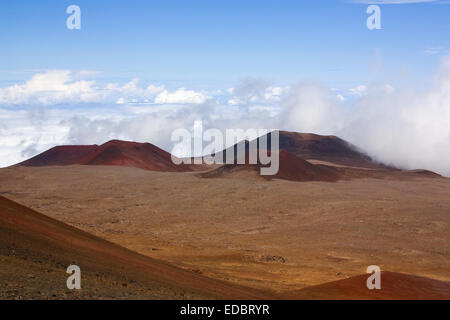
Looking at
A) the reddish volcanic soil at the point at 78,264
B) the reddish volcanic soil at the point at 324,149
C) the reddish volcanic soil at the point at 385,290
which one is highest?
the reddish volcanic soil at the point at 78,264

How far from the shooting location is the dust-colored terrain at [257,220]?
25.3 meters

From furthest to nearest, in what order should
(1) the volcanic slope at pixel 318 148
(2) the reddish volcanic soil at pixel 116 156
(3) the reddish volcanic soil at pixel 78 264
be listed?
(1) the volcanic slope at pixel 318 148, (2) the reddish volcanic soil at pixel 116 156, (3) the reddish volcanic soil at pixel 78 264

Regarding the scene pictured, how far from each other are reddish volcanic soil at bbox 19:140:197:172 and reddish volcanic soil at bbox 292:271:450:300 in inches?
2367

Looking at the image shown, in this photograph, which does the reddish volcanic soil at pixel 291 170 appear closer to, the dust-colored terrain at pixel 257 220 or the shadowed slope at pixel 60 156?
the dust-colored terrain at pixel 257 220

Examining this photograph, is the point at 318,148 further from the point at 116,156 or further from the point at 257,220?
the point at 257,220

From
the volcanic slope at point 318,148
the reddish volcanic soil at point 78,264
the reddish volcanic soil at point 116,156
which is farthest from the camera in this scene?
the volcanic slope at point 318,148

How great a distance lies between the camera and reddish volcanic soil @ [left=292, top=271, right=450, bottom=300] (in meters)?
16.1

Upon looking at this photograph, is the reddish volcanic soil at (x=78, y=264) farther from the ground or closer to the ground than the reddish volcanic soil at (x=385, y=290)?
farther from the ground

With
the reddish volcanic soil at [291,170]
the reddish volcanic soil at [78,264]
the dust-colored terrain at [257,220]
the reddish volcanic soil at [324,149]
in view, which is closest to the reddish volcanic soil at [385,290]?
the reddish volcanic soil at [78,264]

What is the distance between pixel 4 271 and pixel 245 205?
3236 centimetres

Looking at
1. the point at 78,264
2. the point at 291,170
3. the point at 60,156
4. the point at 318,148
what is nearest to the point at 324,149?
the point at 318,148

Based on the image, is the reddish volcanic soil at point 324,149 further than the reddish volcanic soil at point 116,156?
Yes

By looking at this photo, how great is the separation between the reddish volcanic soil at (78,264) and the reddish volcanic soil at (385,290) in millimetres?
1839

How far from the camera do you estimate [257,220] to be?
126ft
